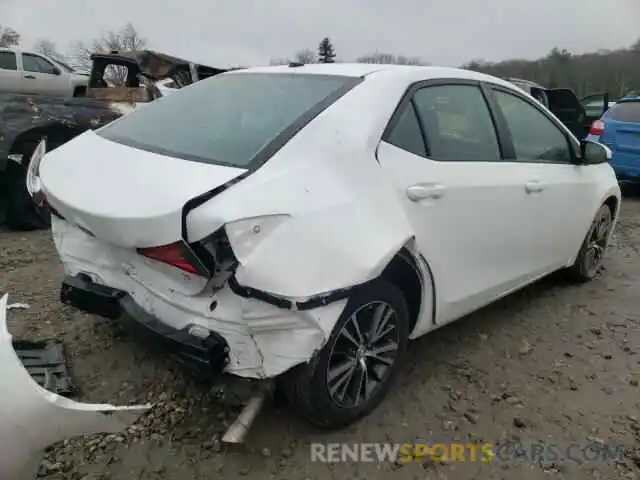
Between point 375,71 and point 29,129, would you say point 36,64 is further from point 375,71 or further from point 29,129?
point 375,71

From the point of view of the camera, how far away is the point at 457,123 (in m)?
3.11

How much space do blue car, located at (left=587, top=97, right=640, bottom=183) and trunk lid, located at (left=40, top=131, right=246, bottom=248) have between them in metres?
7.15

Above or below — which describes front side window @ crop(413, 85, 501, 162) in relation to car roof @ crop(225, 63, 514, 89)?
→ below

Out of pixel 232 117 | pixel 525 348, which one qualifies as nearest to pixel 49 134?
pixel 232 117

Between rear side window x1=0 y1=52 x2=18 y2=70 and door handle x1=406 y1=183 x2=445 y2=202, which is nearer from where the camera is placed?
door handle x1=406 y1=183 x2=445 y2=202

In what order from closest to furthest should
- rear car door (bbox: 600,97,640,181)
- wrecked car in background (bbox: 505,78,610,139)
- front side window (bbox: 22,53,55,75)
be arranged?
1. rear car door (bbox: 600,97,640,181)
2. wrecked car in background (bbox: 505,78,610,139)
3. front side window (bbox: 22,53,55,75)

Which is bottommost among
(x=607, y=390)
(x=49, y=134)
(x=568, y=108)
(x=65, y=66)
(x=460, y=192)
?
(x=607, y=390)

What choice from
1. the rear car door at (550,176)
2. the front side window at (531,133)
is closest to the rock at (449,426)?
the rear car door at (550,176)

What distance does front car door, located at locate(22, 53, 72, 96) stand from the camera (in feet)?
47.9

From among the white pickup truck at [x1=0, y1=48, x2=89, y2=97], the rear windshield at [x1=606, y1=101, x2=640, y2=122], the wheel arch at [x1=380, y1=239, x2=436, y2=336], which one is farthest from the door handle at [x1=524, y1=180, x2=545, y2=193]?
the white pickup truck at [x1=0, y1=48, x2=89, y2=97]

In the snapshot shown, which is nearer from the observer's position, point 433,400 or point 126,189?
point 126,189

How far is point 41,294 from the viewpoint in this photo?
13.1ft

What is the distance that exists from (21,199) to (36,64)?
10924 mm

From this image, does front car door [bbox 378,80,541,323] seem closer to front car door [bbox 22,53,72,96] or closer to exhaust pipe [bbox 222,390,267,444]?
exhaust pipe [bbox 222,390,267,444]
